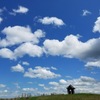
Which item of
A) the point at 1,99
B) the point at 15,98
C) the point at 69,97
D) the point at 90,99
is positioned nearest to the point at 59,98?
the point at 69,97

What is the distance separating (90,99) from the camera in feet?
214

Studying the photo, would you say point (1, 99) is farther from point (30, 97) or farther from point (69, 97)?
point (69, 97)

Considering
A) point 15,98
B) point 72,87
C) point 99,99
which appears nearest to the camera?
point 99,99

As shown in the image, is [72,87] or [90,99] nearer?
[90,99]

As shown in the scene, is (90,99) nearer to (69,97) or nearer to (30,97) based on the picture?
(69,97)

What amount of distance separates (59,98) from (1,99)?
17501 millimetres

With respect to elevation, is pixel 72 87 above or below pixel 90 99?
above

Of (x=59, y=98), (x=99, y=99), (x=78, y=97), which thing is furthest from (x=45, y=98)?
(x=99, y=99)

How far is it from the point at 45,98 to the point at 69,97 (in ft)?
18.8

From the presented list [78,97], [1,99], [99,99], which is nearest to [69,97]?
[78,97]

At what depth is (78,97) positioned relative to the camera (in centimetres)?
6731

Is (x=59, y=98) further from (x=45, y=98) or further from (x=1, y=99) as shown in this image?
(x=1, y=99)

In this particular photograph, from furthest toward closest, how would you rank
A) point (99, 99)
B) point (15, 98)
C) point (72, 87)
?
1. point (72, 87)
2. point (15, 98)
3. point (99, 99)

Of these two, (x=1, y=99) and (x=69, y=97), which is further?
(x=1, y=99)
